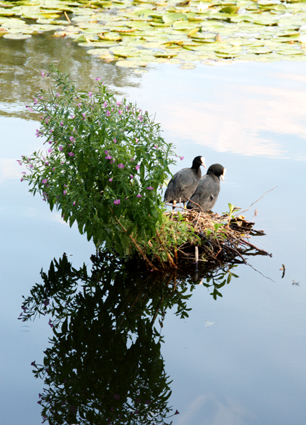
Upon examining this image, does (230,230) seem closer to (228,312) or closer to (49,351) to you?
(228,312)

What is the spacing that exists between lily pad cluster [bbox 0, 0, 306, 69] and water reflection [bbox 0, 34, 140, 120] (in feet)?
0.86

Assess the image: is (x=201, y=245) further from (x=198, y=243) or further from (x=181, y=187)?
(x=181, y=187)

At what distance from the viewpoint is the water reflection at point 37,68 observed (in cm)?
756

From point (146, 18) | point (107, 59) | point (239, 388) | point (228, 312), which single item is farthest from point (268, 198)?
Result: point (146, 18)

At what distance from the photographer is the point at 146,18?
1114 centimetres

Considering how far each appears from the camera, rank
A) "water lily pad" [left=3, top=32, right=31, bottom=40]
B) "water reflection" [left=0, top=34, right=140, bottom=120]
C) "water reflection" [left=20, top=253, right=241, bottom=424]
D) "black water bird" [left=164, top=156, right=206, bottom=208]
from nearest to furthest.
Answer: "water reflection" [left=20, top=253, right=241, bottom=424] → "black water bird" [left=164, top=156, right=206, bottom=208] → "water reflection" [left=0, top=34, right=140, bottom=120] → "water lily pad" [left=3, top=32, right=31, bottom=40]

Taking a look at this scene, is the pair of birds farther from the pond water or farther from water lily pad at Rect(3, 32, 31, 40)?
water lily pad at Rect(3, 32, 31, 40)

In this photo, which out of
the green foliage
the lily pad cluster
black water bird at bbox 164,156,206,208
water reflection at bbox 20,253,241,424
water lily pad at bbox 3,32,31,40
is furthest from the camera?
water lily pad at bbox 3,32,31,40

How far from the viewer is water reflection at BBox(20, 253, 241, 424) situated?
2.84 m

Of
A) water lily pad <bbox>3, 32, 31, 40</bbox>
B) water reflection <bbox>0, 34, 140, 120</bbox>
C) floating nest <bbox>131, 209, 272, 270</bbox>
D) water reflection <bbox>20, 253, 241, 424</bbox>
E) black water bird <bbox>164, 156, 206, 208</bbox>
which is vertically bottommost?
water reflection <bbox>20, 253, 241, 424</bbox>

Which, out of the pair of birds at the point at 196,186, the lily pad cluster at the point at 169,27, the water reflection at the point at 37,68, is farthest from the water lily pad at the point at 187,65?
the pair of birds at the point at 196,186

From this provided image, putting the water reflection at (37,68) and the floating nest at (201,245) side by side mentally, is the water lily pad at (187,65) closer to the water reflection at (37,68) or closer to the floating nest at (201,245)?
the water reflection at (37,68)

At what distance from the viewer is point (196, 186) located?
→ 5.41 m

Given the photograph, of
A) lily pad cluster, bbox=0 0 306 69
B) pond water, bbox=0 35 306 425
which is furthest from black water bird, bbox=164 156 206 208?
lily pad cluster, bbox=0 0 306 69
